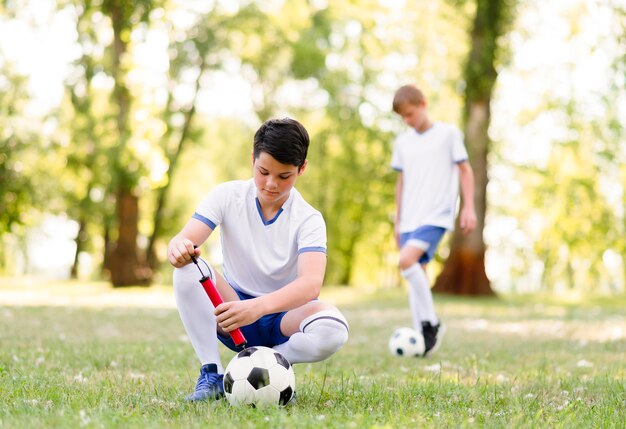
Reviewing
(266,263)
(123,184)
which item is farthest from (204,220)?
(123,184)

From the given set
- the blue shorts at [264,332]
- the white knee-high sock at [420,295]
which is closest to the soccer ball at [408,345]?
the white knee-high sock at [420,295]

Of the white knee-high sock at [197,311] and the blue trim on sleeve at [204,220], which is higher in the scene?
the blue trim on sleeve at [204,220]

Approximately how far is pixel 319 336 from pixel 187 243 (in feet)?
3.05

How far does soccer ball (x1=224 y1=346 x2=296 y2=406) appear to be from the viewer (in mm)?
4340

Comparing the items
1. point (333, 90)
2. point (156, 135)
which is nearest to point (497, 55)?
point (156, 135)

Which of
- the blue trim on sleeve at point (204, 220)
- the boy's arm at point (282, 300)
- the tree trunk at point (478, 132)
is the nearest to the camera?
the boy's arm at point (282, 300)

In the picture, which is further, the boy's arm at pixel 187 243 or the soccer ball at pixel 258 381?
the boy's arm at pixel 187 243

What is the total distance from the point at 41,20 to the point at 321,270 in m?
23.3

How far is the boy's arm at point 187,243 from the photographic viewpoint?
14.6 ft

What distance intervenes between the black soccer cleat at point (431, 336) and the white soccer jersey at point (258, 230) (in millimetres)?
3330

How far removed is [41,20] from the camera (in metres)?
25.3

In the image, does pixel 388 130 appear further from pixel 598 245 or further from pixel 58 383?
pixel 58 383

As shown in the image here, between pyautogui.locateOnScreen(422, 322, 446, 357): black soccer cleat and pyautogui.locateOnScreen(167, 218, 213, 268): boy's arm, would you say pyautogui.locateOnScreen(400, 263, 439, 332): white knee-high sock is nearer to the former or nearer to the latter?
pyautogui.locateOnScreen(422, 322, 446, 357): black soccer cleat

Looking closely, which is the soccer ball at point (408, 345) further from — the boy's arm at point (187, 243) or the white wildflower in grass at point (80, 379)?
the boy's arm at point (187, 243)
